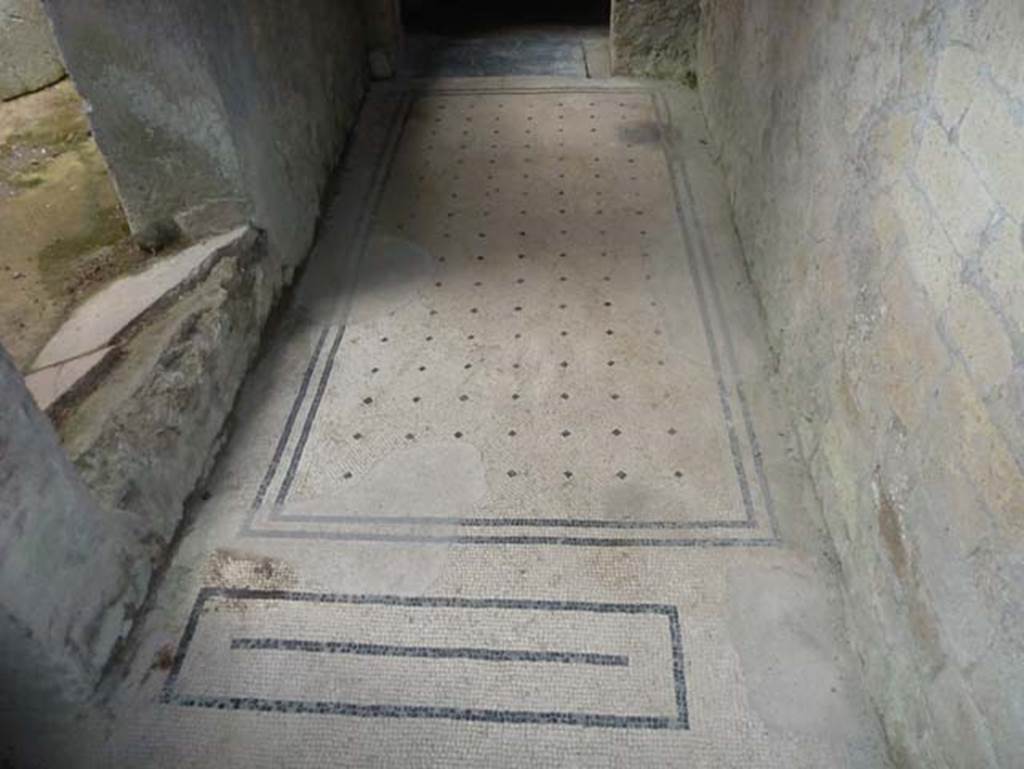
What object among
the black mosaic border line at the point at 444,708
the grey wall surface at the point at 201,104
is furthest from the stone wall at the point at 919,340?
the grey wall surface at the point at 201,104

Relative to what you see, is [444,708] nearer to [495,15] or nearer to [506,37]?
[506,37]

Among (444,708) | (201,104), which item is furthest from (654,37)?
(444,708)

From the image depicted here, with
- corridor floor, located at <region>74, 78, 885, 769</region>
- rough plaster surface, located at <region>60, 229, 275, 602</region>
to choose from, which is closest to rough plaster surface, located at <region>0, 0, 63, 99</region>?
corridor floor, located at <region>74, 78, 885, 769</region>

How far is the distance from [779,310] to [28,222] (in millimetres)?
2312

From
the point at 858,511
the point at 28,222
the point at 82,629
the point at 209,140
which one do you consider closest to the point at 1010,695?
the point at 858,511

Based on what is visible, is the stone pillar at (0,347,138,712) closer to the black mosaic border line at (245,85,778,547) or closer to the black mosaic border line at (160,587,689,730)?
the black mosaic border line at (160,587,689,730)

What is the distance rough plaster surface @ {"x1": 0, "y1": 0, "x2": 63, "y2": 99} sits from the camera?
3105 mm

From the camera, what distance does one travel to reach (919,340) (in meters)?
1.41

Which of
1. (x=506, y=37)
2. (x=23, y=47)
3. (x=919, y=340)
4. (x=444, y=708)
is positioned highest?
(x=919, y=340)

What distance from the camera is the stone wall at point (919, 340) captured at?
45.2 inches

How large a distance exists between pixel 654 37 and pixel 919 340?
2.81 meters

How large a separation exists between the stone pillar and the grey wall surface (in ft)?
3.42

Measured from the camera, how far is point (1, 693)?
1566mm

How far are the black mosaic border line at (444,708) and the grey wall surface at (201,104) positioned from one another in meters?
1.20
